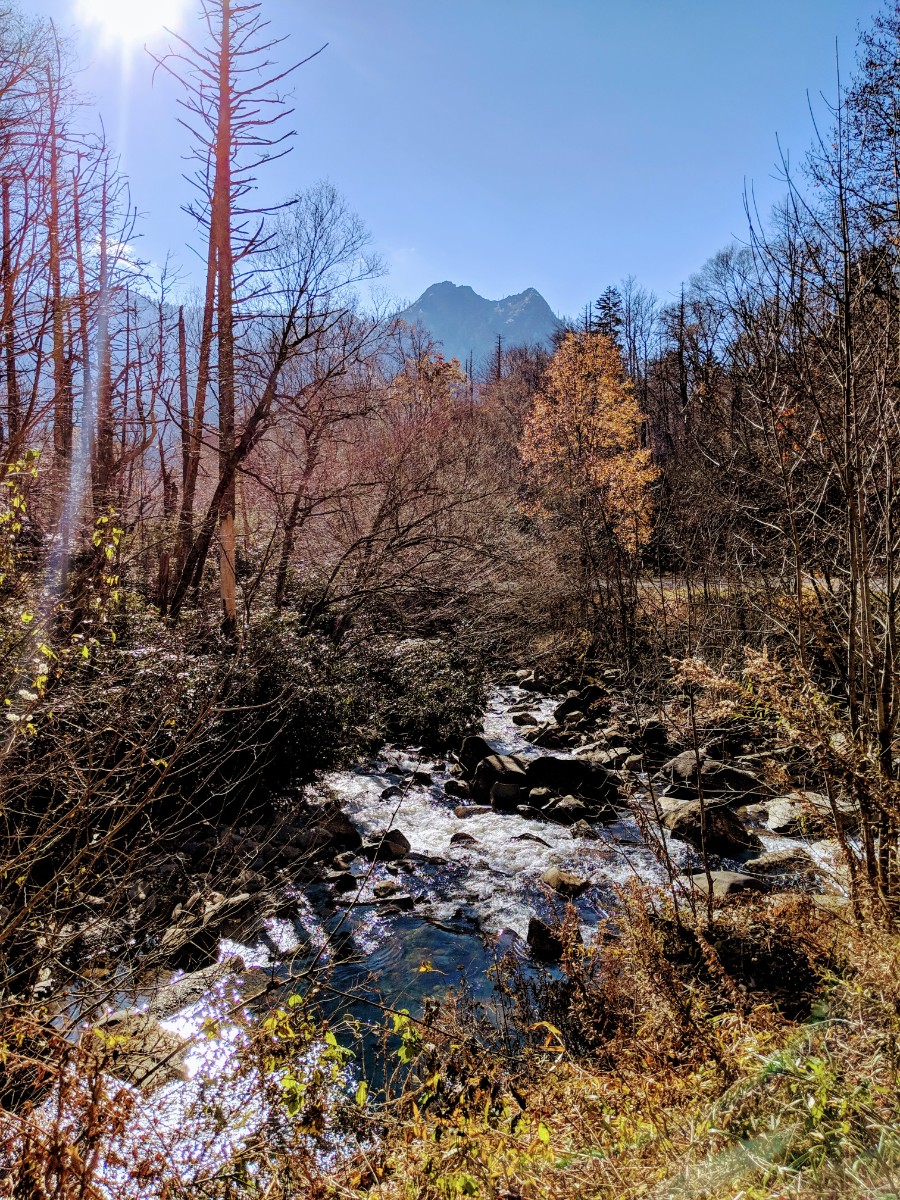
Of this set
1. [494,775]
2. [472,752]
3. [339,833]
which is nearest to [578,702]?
[472,752]

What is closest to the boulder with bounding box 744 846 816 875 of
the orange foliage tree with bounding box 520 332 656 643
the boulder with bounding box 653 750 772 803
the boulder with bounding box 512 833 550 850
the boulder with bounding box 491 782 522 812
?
the boulder with bounding box 653 750 772 803

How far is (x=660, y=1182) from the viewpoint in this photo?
208 centimetres

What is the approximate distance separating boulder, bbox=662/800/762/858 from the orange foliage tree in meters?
5.42

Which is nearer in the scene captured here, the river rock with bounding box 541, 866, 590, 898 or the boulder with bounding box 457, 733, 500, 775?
the river rock with bounding box 541, 866, 590, 898

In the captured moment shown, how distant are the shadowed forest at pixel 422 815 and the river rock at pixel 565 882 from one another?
1.4 inches

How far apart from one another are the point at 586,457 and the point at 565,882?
395 inches

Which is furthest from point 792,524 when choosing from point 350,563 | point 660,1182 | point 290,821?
point 350,563

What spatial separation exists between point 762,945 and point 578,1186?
2742mm

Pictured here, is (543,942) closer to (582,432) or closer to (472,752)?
(472,752)

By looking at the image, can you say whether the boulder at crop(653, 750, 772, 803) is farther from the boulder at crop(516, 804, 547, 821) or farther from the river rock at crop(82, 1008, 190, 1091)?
the river rock at crop(82, 1008, 190, 1091)

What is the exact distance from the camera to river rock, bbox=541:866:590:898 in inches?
267

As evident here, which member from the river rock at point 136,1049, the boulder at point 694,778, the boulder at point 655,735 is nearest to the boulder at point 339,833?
the river rock at point 136,1049

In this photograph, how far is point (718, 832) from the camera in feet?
24.8

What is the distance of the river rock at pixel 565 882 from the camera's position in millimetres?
6777
